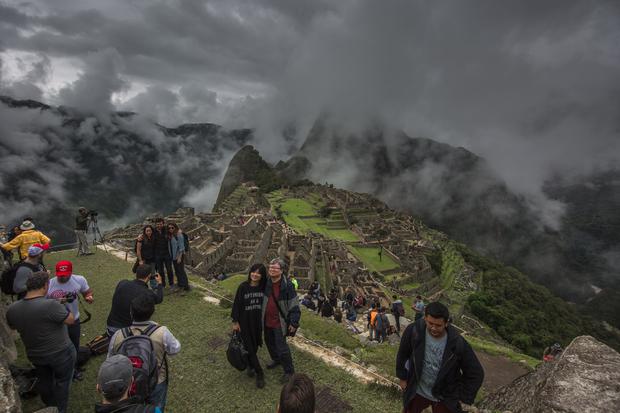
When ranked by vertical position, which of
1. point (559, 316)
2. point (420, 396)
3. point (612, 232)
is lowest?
point (559, 316)

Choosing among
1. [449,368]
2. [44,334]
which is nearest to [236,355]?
[44,334]

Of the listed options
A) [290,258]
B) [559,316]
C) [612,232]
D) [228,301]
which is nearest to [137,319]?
[228,301]

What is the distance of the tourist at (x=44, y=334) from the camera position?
4.25 metres

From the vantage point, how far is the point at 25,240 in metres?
8.25

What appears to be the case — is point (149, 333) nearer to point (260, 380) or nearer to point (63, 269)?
point (63, 269)

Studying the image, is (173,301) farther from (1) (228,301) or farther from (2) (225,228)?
(2) (225,228)

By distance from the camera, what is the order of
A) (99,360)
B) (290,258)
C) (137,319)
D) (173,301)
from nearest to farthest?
(137,319) < (99,360) < (173,301) < (290,258)

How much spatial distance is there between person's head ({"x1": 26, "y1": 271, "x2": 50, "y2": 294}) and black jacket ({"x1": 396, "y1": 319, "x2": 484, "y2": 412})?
4835mm

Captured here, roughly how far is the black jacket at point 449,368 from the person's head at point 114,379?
3.17m

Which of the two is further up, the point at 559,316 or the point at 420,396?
the point at 420,396

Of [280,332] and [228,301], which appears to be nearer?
[280,332]

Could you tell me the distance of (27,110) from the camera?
119375 millimetres

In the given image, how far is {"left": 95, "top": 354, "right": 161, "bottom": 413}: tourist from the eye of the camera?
257 cm

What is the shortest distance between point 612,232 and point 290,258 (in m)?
236
